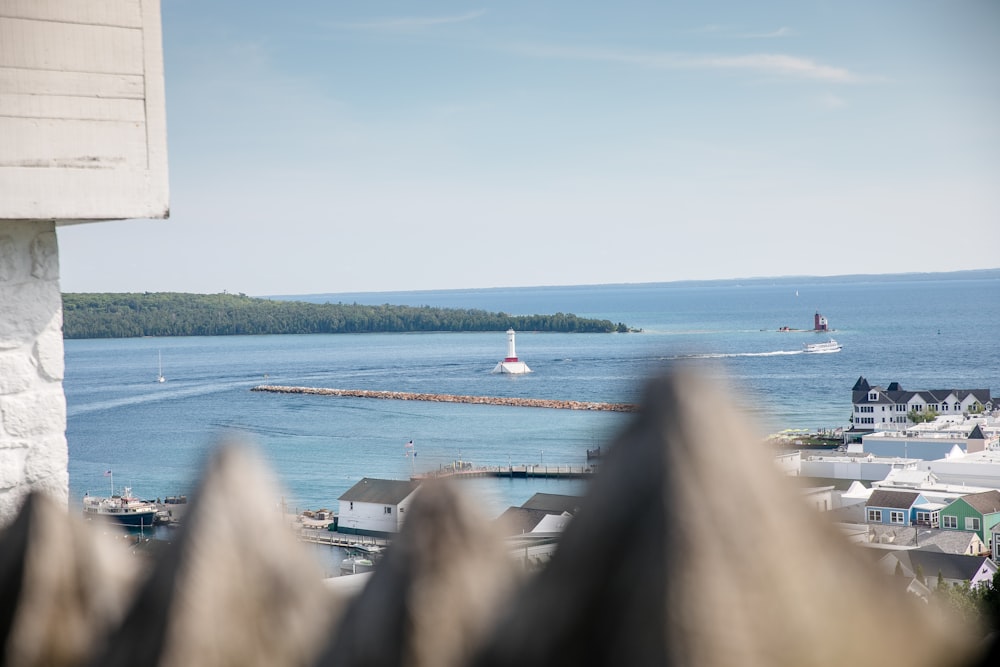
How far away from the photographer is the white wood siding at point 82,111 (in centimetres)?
214

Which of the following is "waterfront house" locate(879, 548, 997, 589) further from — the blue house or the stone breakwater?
the stone breakwater

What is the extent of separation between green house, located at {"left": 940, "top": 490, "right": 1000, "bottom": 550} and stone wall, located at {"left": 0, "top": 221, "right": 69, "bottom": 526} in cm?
2844

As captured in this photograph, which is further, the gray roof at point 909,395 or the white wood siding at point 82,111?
the gray roof at point 909,395

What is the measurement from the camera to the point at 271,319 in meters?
140

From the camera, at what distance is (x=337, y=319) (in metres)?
137

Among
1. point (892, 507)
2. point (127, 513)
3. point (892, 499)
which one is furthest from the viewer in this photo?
point (892, 499)

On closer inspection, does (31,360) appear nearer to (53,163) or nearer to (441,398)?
(53,163)

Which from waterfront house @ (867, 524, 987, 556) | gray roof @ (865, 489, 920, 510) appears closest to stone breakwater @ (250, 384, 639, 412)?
gray roof @ (865, 489, 920, 510)

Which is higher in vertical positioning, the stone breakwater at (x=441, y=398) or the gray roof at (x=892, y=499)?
the gray roof at (x=892, y=499)

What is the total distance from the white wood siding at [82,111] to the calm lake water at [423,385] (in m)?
1.51

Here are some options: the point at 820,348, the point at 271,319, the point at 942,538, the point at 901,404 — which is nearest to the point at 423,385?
the point at 901,404

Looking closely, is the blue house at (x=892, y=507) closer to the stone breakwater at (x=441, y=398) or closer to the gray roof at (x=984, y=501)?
the gray roof at (x=984, y=501)

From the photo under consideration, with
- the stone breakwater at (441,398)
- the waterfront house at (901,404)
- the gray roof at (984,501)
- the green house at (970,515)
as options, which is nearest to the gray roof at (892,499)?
the green house at (970,515)

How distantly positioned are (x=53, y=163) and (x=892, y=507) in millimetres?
29982
